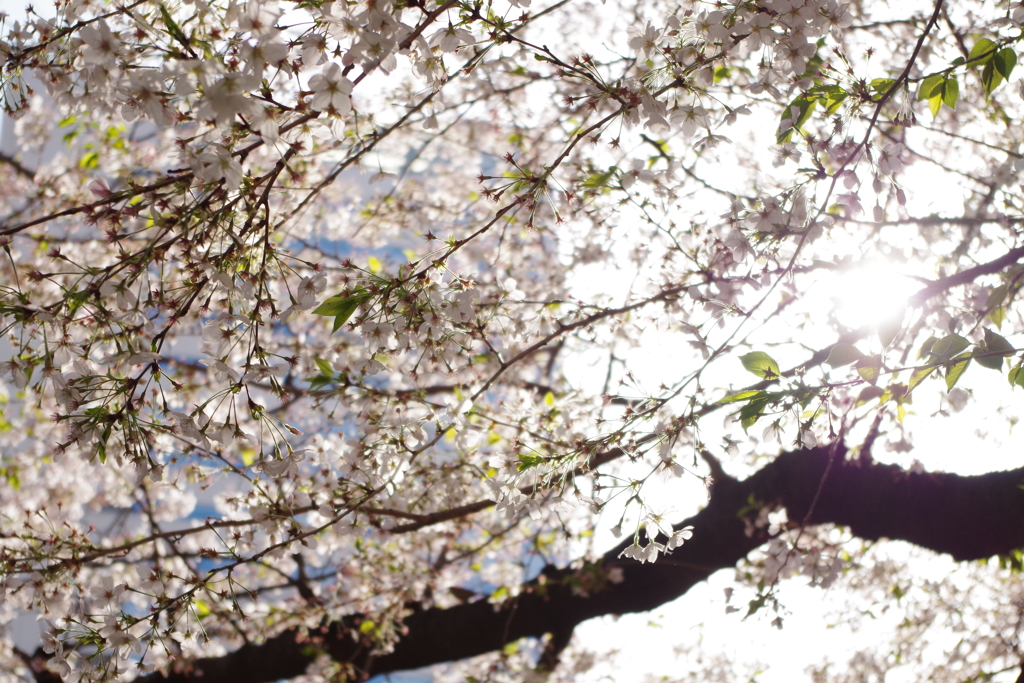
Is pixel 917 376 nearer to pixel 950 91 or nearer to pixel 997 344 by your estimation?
pixel 997 344

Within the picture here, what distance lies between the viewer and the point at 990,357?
1.46 metres

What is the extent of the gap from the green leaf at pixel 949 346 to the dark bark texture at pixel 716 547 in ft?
3.29

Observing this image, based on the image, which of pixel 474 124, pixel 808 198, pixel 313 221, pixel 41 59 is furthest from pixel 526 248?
pixel 41 59

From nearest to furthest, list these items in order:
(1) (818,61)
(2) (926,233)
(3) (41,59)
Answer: (3) (41,59)
(1) (818,61)
(2) (926,233)

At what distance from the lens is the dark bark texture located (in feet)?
9.13

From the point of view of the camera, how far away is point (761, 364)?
5.62ft

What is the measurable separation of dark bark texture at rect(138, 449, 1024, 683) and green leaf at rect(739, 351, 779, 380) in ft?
2.92

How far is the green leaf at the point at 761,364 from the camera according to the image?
1702 mm

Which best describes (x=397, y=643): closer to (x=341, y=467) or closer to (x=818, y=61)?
(x=341, y=467)

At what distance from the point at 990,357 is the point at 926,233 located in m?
2.16

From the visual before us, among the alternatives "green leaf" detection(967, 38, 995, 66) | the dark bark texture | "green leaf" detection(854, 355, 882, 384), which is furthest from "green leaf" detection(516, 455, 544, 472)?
"green leaf" detection(967, 38, 995, 66)

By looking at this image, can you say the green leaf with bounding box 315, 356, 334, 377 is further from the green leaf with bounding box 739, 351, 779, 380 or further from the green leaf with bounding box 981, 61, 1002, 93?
the green leaf with bounding box 981, 61, 1002, 93

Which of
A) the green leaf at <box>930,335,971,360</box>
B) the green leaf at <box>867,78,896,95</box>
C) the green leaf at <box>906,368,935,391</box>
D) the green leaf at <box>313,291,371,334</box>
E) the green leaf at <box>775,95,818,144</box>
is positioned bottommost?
the green leaf at <box>906,368,935,391</box>

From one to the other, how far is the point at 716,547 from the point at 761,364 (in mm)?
1862
